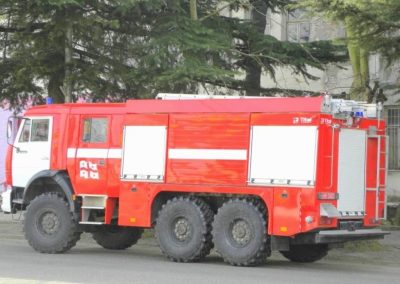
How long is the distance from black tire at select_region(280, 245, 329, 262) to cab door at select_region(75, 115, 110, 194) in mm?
3807

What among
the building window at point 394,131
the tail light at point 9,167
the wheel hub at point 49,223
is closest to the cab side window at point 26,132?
the tail light at point 9,167

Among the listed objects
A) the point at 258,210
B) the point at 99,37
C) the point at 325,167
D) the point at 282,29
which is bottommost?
the point at 258,210

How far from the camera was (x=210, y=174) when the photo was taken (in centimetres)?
1227

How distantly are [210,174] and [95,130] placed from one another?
2.77m

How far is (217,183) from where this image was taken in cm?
1220

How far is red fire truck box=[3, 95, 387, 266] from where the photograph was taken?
11.5 m

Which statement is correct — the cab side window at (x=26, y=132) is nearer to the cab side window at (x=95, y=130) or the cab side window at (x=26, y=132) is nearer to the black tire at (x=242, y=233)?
the cab side window at (x=95, y=130)

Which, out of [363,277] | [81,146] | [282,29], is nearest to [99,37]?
[81,146]

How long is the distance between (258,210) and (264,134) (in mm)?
1301

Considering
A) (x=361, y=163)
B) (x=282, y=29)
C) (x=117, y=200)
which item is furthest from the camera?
(x=282, y=29)

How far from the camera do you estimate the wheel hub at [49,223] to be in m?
13.8

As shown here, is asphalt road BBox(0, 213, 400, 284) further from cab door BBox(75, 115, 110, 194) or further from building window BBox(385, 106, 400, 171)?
building window BBox(385, 106, 400, 171)

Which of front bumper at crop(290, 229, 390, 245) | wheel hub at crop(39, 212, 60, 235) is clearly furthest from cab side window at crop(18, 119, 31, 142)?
front bumper at crop(290, 229, 390, 245)

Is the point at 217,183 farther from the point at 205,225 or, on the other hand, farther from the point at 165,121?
the point at 165,121
